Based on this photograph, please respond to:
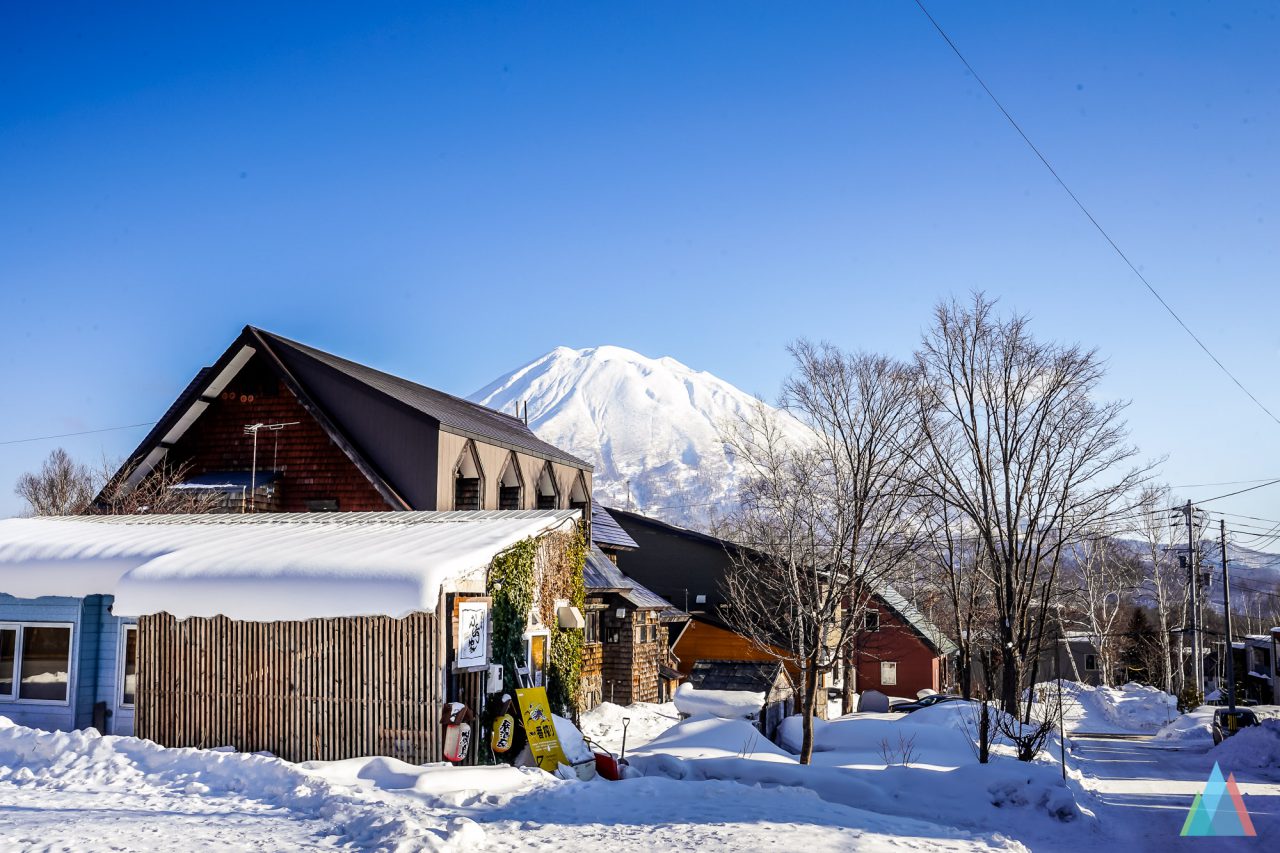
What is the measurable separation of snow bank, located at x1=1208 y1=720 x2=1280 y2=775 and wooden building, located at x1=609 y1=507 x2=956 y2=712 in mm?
13259

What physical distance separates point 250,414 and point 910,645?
27.3 metres

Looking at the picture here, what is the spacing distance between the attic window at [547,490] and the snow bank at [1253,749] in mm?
18304

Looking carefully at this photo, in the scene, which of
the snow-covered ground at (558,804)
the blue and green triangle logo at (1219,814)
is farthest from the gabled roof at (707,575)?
the snow-covered ground at (558,804)

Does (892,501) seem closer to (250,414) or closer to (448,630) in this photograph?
A: (448,630)

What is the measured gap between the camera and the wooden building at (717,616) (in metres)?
35.5

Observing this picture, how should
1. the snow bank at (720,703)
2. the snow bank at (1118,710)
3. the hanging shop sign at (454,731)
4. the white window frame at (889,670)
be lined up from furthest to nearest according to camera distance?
the white window frame at (889,670) < the snow bank at (1118,710) < the snow bank at (720,703) < the hanging shop sign at (454,731)

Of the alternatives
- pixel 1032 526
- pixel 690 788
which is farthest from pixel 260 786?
pixel 1032 526

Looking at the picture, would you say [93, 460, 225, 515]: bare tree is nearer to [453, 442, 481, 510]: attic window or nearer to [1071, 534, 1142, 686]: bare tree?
[453, 442, 481, 510]: attic window

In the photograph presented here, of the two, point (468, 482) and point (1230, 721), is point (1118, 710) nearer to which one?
point (1230, 721)

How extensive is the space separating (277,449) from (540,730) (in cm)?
1345

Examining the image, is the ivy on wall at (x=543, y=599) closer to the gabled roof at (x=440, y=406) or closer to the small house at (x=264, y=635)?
the small house at (x=264, y=635)

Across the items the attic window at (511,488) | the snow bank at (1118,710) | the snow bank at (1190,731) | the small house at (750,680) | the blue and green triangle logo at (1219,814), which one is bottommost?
the snow bank at (1118,710)

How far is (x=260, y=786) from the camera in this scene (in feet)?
35.0

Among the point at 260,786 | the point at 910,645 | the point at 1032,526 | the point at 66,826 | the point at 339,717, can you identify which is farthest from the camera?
the point at 910,645
